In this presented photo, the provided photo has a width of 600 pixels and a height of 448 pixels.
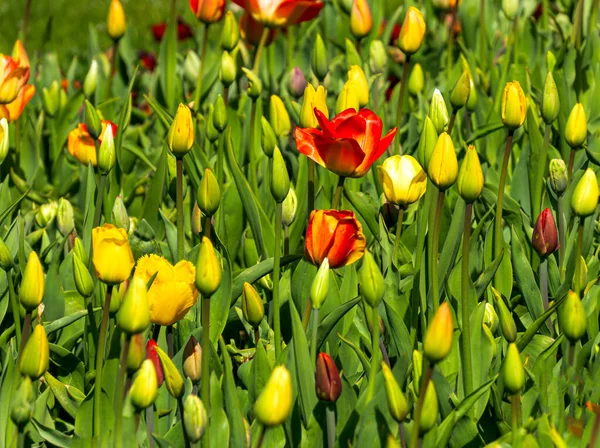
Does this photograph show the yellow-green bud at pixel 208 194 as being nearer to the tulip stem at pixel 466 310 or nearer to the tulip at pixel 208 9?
the tulip stem at pixel 466 310

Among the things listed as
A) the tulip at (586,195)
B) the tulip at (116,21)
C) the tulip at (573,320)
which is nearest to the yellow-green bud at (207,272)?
the tulip at (573,320)

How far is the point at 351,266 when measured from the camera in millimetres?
1685

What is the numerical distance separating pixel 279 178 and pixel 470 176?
11.9 inches

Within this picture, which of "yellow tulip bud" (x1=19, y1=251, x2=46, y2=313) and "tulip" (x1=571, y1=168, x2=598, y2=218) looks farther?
"tulip" (x1=571, y1=168, x2=598, y2=218)

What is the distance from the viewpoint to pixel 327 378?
125 cm

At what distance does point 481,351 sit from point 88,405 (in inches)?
23.8

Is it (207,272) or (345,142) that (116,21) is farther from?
(207,272)

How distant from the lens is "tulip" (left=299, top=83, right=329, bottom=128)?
5.68 ft

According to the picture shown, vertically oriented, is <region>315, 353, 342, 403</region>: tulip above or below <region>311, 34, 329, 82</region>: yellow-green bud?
above

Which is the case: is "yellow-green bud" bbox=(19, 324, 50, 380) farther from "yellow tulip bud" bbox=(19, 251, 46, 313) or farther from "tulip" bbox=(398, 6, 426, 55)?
"tulip" bbox=(398, 6, 426, 55)

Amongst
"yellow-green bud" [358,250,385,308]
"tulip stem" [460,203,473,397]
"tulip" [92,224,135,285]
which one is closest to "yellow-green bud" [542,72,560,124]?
"tulip stem" [460,203,473,397]

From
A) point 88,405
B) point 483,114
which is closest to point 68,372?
point 88,405

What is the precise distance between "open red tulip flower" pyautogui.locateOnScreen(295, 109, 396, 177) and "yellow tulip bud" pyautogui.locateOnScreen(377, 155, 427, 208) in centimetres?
4

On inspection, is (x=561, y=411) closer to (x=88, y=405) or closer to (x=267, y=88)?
(x=88, y=405)
